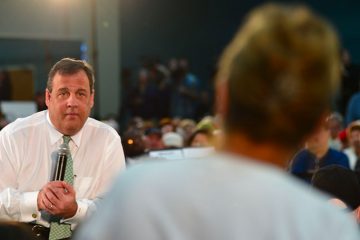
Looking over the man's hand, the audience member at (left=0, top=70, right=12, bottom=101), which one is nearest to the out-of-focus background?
the audience member at (left=0, top=70, right=12, bottom=101)

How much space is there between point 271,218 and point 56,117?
9.27 feet

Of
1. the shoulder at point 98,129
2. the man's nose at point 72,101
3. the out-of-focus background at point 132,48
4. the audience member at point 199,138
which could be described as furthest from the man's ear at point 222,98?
the out-of-focus background at point 132,48

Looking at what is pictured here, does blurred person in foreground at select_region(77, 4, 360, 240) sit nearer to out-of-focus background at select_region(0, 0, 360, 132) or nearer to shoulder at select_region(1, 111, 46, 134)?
shoulder at select_region(1, 111, 46, 134)

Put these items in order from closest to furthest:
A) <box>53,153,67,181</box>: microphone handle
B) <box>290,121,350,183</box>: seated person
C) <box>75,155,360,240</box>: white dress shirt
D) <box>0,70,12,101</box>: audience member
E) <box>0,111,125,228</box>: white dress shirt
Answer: <box>75,155,360,240</box>: white dress shirt
<box>53,153,67,181</box>: microphone handle
<box>0,111,125,228</box>: white dress shirt
<box>290,121,350,183</box>: seated person
<box>0,70,12,101</box>: audience member

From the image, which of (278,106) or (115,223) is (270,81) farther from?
(115,223)

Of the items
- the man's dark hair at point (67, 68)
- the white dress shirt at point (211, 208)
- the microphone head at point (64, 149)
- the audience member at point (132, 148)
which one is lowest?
the audience member at point (132, 148)

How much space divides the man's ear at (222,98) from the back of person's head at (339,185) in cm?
288

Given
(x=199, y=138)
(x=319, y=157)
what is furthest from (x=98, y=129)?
(x=199, y=138)

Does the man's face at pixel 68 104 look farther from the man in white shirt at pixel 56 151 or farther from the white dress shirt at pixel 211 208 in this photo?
the white dress shirt at pixel 211 208

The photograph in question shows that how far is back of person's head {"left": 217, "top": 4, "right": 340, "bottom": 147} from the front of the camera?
144 cm

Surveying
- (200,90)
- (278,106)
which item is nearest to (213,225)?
(278,106)

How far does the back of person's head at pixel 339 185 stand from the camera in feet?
14.1

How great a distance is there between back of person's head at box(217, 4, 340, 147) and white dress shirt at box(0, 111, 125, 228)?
2564 millimetres

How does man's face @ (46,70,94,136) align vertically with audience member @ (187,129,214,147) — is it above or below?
above
